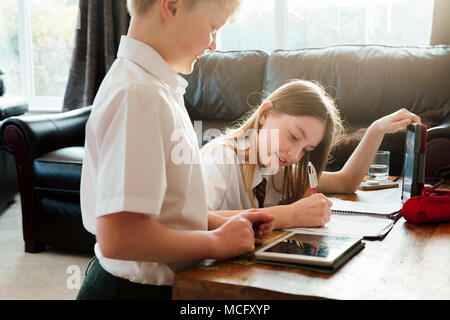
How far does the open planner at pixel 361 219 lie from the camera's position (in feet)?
3.34

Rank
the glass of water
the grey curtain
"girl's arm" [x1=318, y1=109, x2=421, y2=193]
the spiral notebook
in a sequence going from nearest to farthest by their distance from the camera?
the spiral notebook → "girl's arm" [x1=318, y1=109, x2=421, y2=193] → the glass of water → the grey curtain

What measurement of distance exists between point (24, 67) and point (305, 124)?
3877mm

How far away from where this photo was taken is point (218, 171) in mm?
1235

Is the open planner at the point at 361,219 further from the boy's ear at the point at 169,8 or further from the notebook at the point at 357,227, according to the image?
the boy's ear at the point at 169,8

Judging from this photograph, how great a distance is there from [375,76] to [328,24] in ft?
3.01

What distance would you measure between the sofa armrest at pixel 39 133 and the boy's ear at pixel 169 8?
190cm

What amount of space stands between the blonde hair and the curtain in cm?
219

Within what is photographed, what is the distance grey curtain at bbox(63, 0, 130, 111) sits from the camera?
3.82 meters

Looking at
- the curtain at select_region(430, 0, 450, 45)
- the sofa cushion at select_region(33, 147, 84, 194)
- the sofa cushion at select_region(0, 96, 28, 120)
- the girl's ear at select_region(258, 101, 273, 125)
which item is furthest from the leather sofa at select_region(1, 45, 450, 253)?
the girl's ear at select_region(258, 101, 273, 125)

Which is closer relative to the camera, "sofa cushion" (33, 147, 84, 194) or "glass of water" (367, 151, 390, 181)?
"glass of water" (367, 151, 390, 181)

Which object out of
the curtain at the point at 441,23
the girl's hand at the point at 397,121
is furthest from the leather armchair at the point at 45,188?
the curtain at the point at 441,23

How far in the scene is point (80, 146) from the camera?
286cm

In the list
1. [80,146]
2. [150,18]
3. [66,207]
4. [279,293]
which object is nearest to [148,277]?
[279,293]

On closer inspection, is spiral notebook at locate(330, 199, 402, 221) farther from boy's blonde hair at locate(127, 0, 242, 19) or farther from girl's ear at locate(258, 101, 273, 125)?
boy's blonde hair at locate(127, 0, 242, 19)
